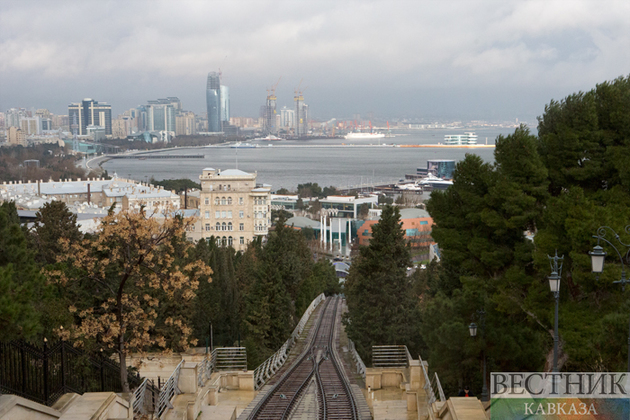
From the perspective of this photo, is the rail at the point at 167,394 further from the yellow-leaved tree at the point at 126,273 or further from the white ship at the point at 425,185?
the white ship at the point at 425,185

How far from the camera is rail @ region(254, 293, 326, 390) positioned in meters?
13.8

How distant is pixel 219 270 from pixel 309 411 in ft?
27.1

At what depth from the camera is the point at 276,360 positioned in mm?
16250

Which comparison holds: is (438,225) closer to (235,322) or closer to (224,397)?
(224,397)

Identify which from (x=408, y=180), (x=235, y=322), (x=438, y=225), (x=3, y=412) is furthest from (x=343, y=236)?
(x=408, y=180)

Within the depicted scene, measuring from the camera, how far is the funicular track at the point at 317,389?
10.8 metres

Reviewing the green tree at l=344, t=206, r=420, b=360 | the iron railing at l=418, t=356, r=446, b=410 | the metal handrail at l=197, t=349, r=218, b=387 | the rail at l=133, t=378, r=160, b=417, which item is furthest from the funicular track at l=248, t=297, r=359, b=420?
the rail at l=133, t=378, r=160, b=417

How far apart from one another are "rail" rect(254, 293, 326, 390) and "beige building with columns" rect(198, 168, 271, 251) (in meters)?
19.3

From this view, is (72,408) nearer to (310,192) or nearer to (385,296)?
(385,296)

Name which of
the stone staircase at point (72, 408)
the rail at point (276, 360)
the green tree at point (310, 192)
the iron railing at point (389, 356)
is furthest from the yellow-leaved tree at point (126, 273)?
the green tree at point (310, 192)

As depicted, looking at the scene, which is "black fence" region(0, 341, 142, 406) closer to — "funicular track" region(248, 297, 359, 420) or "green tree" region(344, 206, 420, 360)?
"funicular track" region(248, 297, 359, 420)

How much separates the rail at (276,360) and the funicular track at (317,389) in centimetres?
36

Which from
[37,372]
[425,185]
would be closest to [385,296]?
[37,372]

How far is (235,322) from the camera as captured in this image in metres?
19.3
